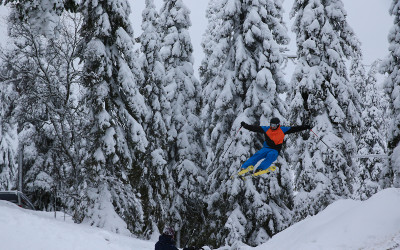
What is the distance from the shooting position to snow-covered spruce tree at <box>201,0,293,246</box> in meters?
16.5

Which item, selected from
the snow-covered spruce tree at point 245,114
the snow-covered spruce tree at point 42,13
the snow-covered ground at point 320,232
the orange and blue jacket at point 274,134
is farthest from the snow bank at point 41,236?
the snow-covered spruce tree at point 245,114

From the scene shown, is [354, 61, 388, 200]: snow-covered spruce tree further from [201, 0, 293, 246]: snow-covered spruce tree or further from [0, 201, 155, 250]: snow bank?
[0, 201, 155, 250]: snow bank

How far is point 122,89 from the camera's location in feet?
55.9

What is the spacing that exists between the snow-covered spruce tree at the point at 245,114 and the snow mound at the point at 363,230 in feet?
27.1

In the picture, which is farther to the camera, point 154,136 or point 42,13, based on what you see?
point 154,136

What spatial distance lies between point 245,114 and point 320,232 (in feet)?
33.5

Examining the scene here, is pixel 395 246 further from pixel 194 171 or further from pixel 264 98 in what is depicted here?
pixel 194 171

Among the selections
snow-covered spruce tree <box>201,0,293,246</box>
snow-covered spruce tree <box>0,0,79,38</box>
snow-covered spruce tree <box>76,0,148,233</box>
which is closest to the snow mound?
snow-covered spruce tree <box>0,0,79,38</box>

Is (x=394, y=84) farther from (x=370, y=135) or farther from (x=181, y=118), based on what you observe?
(x=181, y=118)

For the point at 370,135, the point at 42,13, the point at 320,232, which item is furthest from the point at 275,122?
the point at 370,135

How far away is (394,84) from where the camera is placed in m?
15.3

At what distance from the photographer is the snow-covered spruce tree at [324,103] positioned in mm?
15492

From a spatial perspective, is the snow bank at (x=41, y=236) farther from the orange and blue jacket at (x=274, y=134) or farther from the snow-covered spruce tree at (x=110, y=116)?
the orange and blue jacket at (x=274, y=134)

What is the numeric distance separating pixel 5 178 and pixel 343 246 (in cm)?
3091
